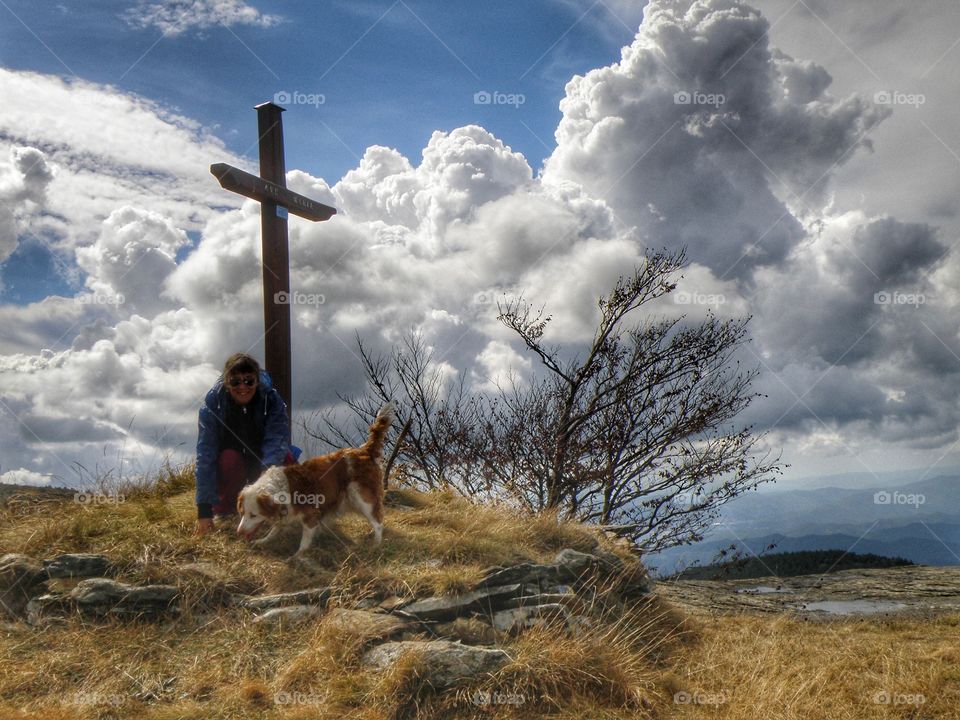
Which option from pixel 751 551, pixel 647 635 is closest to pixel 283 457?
pixel 647 635

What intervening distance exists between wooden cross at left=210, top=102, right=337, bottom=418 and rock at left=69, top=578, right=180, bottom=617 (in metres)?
2.77

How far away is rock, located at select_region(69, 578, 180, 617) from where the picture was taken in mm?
5996

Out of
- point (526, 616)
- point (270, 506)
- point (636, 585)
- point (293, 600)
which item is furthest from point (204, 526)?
point (636, 585)

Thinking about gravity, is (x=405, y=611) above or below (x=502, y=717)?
above

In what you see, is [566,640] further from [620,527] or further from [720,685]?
[620,527]

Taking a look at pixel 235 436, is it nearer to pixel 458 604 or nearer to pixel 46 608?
pixel 46 608

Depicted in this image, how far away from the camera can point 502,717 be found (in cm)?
481

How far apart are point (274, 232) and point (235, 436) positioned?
108 inches

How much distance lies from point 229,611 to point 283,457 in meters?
1.61

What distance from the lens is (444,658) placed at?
16.7ft

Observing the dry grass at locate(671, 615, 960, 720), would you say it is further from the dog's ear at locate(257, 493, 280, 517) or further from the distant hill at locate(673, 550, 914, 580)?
the distant hill at locate(673, 550, 914, 580)

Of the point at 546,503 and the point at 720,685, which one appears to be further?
the point at 546,503

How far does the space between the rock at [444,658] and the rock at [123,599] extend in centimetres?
206

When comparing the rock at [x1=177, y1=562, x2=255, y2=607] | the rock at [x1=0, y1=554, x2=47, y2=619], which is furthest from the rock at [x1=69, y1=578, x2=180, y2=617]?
the rock at [x1=0, y1=554, x2=47, y2=619]
